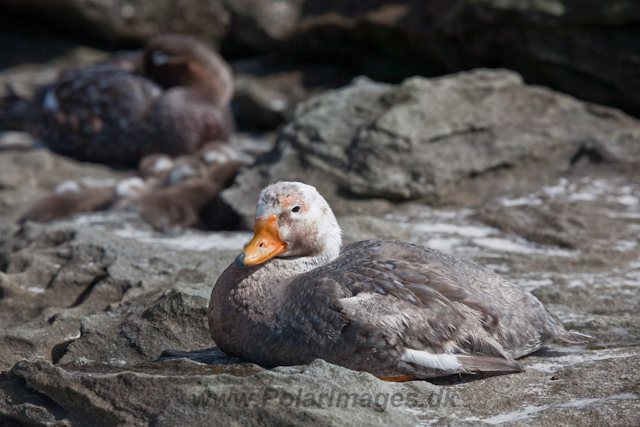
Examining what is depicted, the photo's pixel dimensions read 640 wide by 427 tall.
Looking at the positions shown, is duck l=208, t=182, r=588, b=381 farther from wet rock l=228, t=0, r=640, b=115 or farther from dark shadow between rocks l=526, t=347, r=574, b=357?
wet rock l=228, t=0, r=640, b=115

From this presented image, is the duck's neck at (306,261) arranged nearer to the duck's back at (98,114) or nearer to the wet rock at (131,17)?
the duck's back at (98,114)

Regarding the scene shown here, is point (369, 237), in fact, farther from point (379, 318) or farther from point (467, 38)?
point (467, 38)

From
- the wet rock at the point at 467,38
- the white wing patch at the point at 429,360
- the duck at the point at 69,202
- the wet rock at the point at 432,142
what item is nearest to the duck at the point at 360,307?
the white wing patch at the point at 429,360

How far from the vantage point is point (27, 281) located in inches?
179

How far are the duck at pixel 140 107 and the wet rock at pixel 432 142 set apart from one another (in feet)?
9.00

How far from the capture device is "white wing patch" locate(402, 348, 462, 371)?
9.77ft

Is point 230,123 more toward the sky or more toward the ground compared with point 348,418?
more toward the ground

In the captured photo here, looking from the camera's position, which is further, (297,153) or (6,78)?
(6,78)

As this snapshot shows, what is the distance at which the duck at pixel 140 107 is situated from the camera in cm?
919

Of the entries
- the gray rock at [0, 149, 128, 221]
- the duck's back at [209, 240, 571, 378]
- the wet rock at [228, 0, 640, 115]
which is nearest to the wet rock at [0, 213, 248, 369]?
the duck's back at [209, 240, 571, 378]

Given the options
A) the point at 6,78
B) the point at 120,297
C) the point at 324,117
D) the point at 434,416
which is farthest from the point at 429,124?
the point at 6,78

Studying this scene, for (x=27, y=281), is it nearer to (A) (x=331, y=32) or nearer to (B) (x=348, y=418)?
(B) (x=348, y=418)

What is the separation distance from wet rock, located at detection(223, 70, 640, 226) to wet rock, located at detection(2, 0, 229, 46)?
6155 millimetres

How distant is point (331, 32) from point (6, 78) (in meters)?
5.33
